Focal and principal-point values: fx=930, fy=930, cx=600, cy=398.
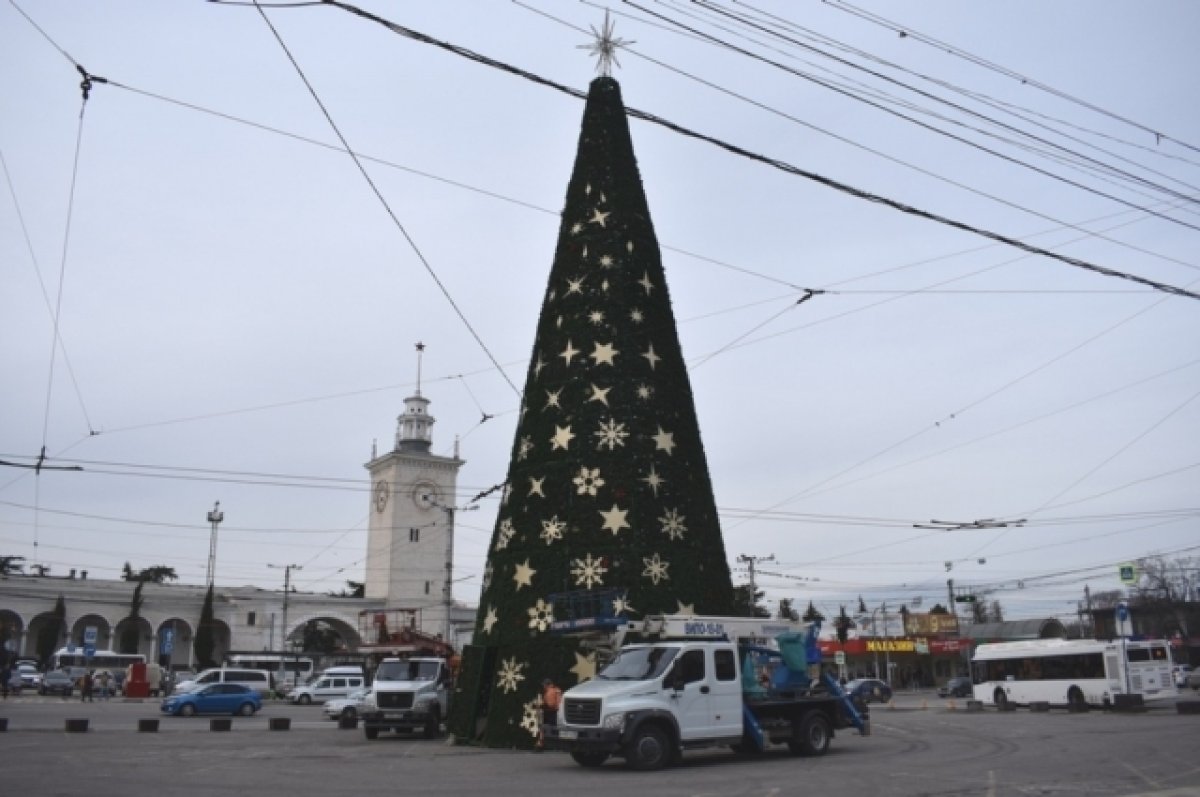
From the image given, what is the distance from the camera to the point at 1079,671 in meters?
34.9

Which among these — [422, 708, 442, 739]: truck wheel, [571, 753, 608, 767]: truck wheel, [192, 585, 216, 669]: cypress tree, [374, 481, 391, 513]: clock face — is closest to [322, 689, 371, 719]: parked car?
[422, 708, 442, 739]: truck wheel

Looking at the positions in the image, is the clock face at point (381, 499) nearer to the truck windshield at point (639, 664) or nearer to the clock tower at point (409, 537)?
the clock tower at point (409, 537)

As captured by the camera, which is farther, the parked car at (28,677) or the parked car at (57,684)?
the parked car at (28,677)

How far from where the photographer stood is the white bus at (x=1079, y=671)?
1318 inches

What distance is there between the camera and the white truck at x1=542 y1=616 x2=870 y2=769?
1484 centimetres

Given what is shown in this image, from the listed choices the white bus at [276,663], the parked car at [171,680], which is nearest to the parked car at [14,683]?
the parked car at [171,680]

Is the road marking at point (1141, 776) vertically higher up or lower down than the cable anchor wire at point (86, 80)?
lower down

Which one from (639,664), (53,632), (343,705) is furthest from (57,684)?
(639,664)

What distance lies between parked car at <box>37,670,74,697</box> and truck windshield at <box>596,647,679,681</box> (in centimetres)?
5208

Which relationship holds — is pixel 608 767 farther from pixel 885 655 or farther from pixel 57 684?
pixel 885 655

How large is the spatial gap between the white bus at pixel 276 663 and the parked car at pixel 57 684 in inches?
512

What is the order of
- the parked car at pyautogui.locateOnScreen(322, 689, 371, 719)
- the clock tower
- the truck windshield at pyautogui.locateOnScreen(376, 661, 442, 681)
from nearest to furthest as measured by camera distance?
the truck windshield at pyautogui.locateOnScreen(376, 661, 442, 681) → the parked car at pyautogui.locateOnScreen(322, 689, 371, 719) → the clock tower

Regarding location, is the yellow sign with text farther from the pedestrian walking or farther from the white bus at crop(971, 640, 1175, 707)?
the pedestrian walking

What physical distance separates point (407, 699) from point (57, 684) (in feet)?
143
